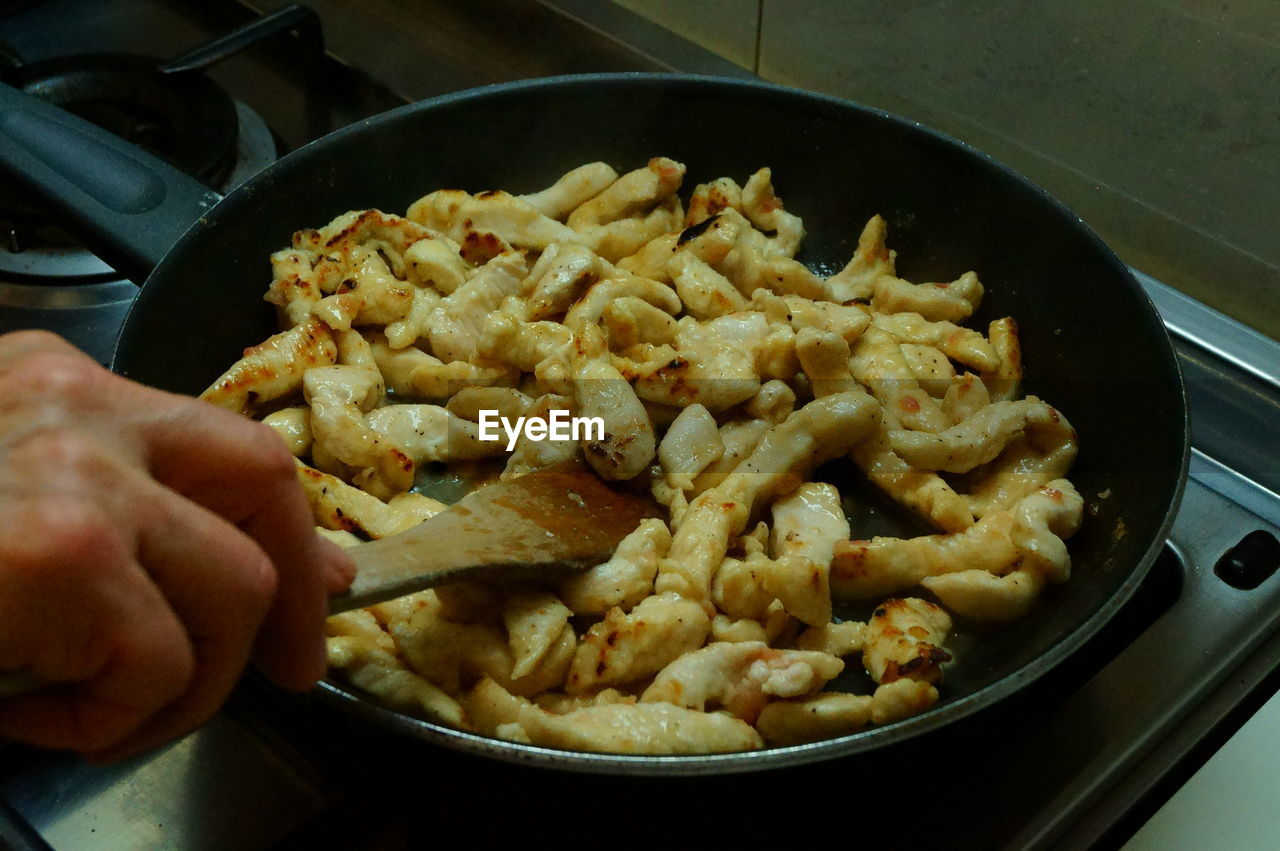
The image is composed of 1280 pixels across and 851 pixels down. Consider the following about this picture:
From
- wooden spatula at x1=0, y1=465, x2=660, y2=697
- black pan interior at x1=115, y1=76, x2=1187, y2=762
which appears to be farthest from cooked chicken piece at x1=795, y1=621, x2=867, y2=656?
wooden spatula at x1=0, y1=465, x2=660, y2=697

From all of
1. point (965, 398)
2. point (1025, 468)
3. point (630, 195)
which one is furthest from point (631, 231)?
point (1025, 468)

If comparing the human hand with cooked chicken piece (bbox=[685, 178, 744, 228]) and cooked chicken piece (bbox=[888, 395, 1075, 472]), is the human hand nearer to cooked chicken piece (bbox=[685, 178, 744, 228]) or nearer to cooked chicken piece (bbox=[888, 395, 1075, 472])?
cooked chicken piece (bbox=[888, 395, 1075, 472])

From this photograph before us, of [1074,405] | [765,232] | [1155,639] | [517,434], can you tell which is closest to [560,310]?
[517,434]

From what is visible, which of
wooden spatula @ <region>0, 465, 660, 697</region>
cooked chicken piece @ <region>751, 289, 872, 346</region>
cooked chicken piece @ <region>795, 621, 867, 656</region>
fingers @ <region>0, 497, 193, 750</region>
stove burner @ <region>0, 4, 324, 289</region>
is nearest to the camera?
fingers @ <region>0, 497, 193, 750</region>

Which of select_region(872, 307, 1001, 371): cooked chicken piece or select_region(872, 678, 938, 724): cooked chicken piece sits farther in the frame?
select_region(872, 307, 1001, 371): cooked chicken piece

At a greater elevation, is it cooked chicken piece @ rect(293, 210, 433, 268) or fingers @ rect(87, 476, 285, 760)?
fingers @ rect(87, 476, 285, 760)

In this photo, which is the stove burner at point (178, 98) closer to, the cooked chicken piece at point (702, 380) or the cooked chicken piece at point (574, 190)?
the cooked chicken piece at point (574, 190)
